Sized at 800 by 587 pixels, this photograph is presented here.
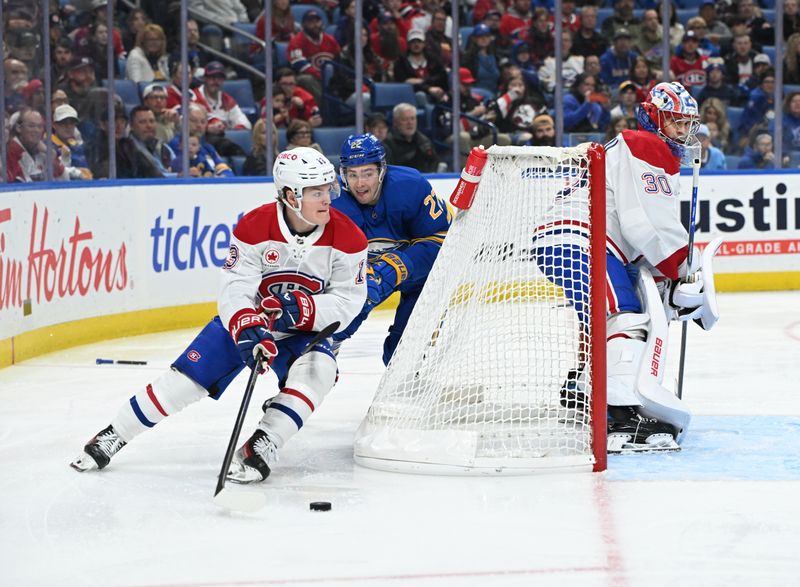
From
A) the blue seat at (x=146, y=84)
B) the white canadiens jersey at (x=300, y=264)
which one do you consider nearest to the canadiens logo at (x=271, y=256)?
the white canadiens jersey at (x=300, y=264)

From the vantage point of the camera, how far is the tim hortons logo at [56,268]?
6.11 meters

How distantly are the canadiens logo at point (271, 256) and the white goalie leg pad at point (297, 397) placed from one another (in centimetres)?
30

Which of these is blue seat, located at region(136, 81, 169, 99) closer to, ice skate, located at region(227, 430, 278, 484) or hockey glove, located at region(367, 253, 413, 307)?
hockey glove, located at region(367, 253, 413, 307)

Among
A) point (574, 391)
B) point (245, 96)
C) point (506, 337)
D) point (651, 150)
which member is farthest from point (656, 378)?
point (245, 96)

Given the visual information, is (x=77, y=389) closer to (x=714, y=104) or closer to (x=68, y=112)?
(x=68, y=112)

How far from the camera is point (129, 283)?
7.27 meters

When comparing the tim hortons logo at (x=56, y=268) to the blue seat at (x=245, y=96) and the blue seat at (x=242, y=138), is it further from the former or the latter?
the blue seat at (x=245, y=96)

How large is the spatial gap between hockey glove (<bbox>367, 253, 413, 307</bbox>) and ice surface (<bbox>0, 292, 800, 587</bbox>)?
0.52 metres

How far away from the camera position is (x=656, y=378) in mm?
4285

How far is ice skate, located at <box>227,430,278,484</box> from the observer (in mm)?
3850

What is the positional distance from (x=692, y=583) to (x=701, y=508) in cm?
66

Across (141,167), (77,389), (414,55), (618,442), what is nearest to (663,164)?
(618,442)

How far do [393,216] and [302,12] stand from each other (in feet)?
14.7

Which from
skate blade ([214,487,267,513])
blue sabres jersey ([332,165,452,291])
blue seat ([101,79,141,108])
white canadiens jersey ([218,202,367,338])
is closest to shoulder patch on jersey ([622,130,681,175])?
blue sabres jersey ([332,165,452,291])
